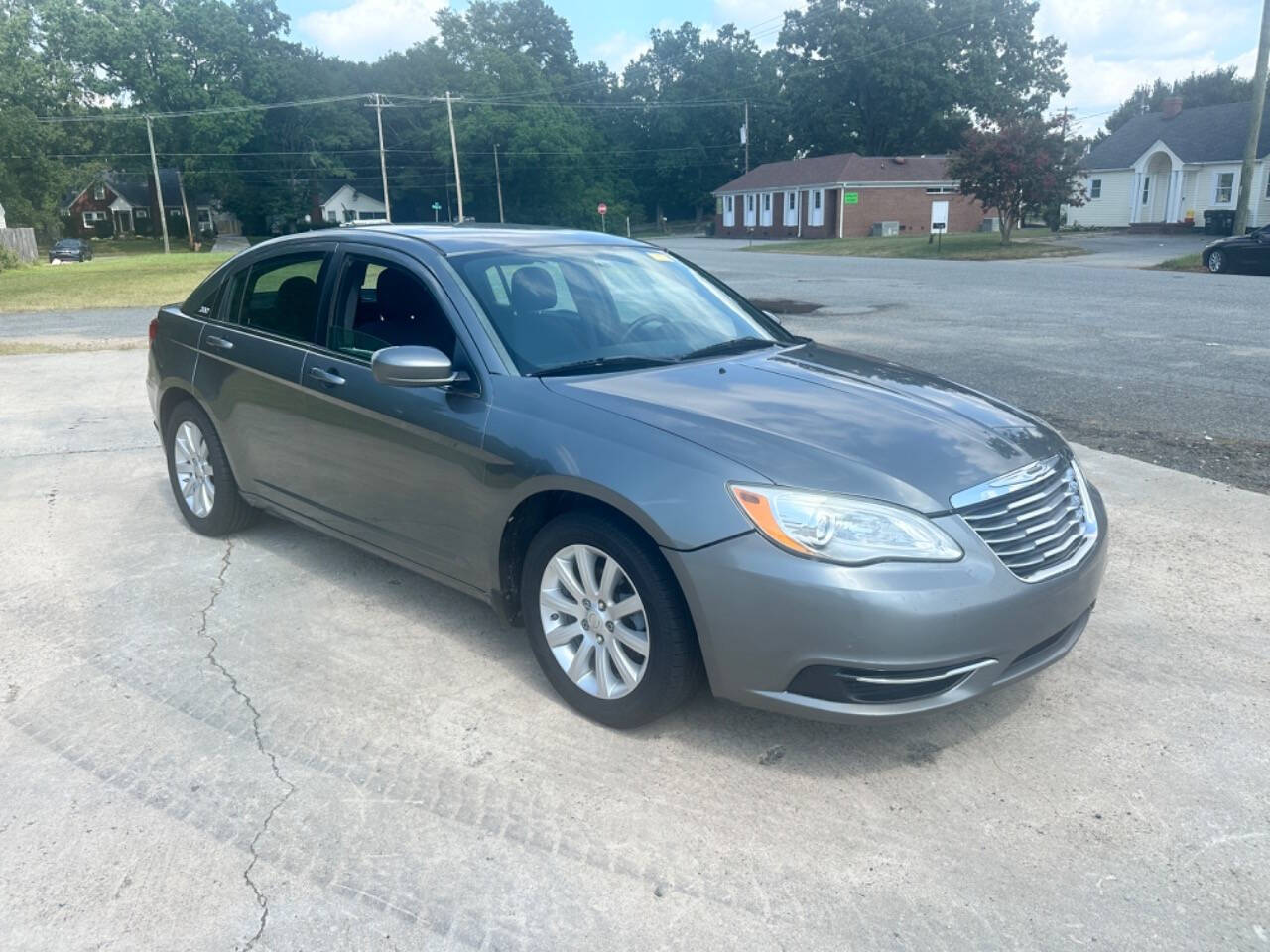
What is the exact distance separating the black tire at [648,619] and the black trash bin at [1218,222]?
135 feet

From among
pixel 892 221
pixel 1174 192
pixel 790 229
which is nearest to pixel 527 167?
pixel 790 229

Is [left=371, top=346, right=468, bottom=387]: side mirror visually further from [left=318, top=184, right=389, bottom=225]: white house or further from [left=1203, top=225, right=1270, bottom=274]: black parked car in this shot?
[left=318, top=184, right=389, bottom=225]: white house

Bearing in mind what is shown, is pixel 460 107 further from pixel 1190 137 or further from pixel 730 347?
pixel 730 347

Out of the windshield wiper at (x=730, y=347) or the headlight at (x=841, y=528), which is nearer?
Answer: the headlight at (x=841, y=528)

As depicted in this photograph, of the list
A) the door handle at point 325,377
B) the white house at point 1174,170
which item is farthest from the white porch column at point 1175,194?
the door handle at point 325,377

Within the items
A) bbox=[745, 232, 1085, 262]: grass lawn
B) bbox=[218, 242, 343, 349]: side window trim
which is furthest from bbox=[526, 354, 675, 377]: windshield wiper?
bbox=[745, 232, 1085, 262]: grass lawn

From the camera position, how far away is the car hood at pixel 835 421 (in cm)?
321

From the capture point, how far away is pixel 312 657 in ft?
13.9

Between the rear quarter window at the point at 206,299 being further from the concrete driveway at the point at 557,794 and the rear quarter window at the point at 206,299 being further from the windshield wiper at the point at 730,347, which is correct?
the windshield wiper at the point at 730,347

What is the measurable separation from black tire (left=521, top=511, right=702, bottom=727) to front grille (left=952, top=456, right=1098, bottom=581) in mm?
923

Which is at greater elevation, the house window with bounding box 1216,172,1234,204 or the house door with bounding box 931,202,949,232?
the house window with bounding box 1216,172,1234,204

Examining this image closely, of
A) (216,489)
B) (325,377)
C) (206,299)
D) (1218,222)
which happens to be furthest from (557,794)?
(1218,222)

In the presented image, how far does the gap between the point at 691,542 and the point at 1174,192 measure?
50.0 metres

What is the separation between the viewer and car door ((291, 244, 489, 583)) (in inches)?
155
